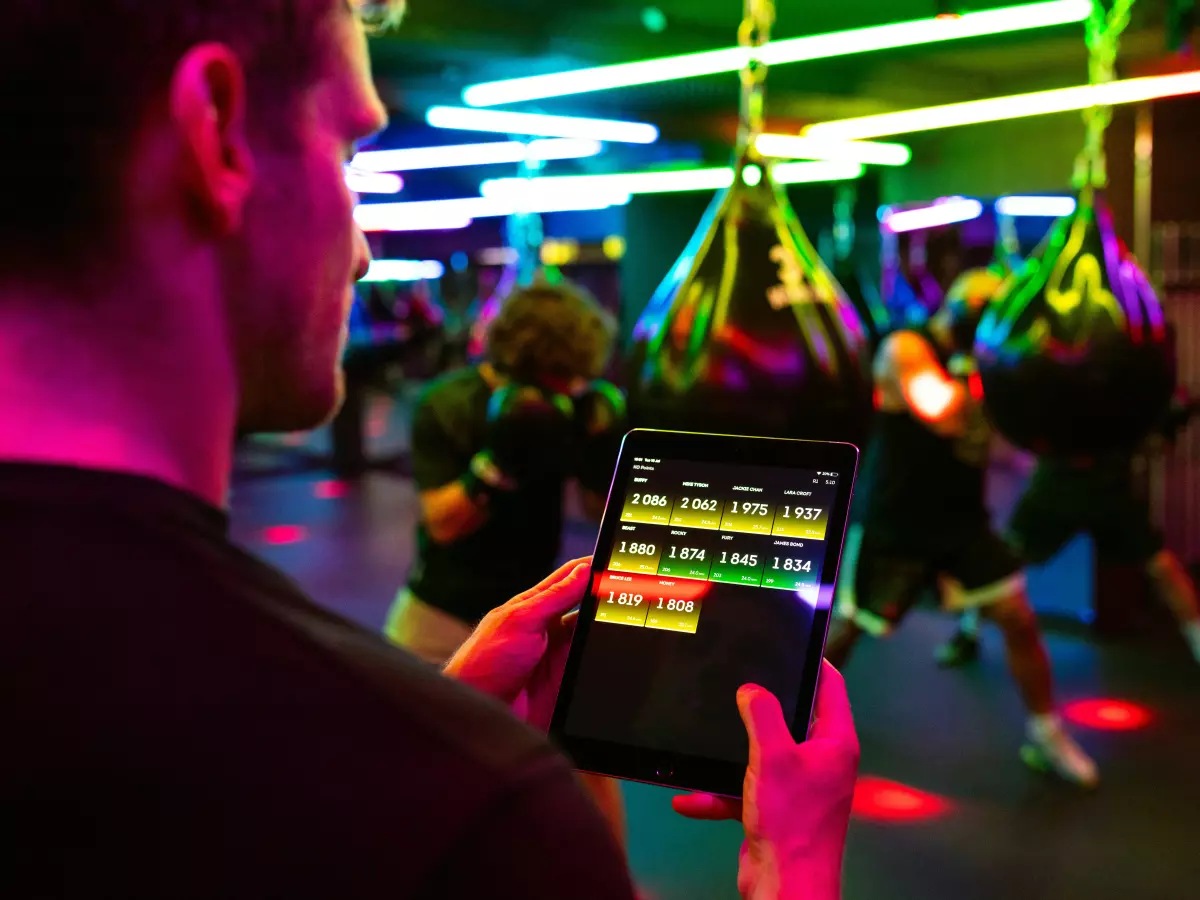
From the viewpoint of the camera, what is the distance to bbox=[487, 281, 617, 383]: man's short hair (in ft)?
7.36

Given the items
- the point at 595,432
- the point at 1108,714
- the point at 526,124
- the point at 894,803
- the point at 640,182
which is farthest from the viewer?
the point at 640,182

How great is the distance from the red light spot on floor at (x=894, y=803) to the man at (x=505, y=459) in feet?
3.60

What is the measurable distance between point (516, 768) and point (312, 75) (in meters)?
0.31

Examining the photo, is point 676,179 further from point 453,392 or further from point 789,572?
point 789,572

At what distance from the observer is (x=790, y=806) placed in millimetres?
670

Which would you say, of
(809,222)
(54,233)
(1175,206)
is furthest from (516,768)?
(809,222)

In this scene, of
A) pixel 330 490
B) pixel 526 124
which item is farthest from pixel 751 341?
pixel 330 490

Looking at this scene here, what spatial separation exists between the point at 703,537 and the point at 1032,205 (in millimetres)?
5734

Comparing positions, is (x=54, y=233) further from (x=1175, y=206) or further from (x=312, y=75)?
(x=1175, y=206)

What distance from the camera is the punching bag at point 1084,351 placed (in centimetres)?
170

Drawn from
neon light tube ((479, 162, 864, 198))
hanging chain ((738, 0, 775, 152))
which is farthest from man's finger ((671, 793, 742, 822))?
neon light tube ((479, 162, 864, 198))

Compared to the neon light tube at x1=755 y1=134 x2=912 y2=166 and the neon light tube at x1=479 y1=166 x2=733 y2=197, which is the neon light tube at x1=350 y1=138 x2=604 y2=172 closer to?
the neon light tube at x1=479 y1=166 x2=733 y2=197

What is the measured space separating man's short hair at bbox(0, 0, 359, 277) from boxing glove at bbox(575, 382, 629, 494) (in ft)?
5.10

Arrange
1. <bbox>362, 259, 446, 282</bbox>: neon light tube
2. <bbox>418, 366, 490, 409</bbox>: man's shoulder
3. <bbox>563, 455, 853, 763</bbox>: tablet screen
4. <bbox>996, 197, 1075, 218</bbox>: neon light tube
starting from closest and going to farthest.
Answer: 1. <bbox>563, 455, 853, 763</bbox>: tablet screen
2. <bbox>418, 366, 490, 409</bbox>: man's shoulder
3. <bbox>996, 197, 1075, 218</bbox>: neon light tube
4. <bbox>362, 259, 446, 282</bbox>: neon light tube
